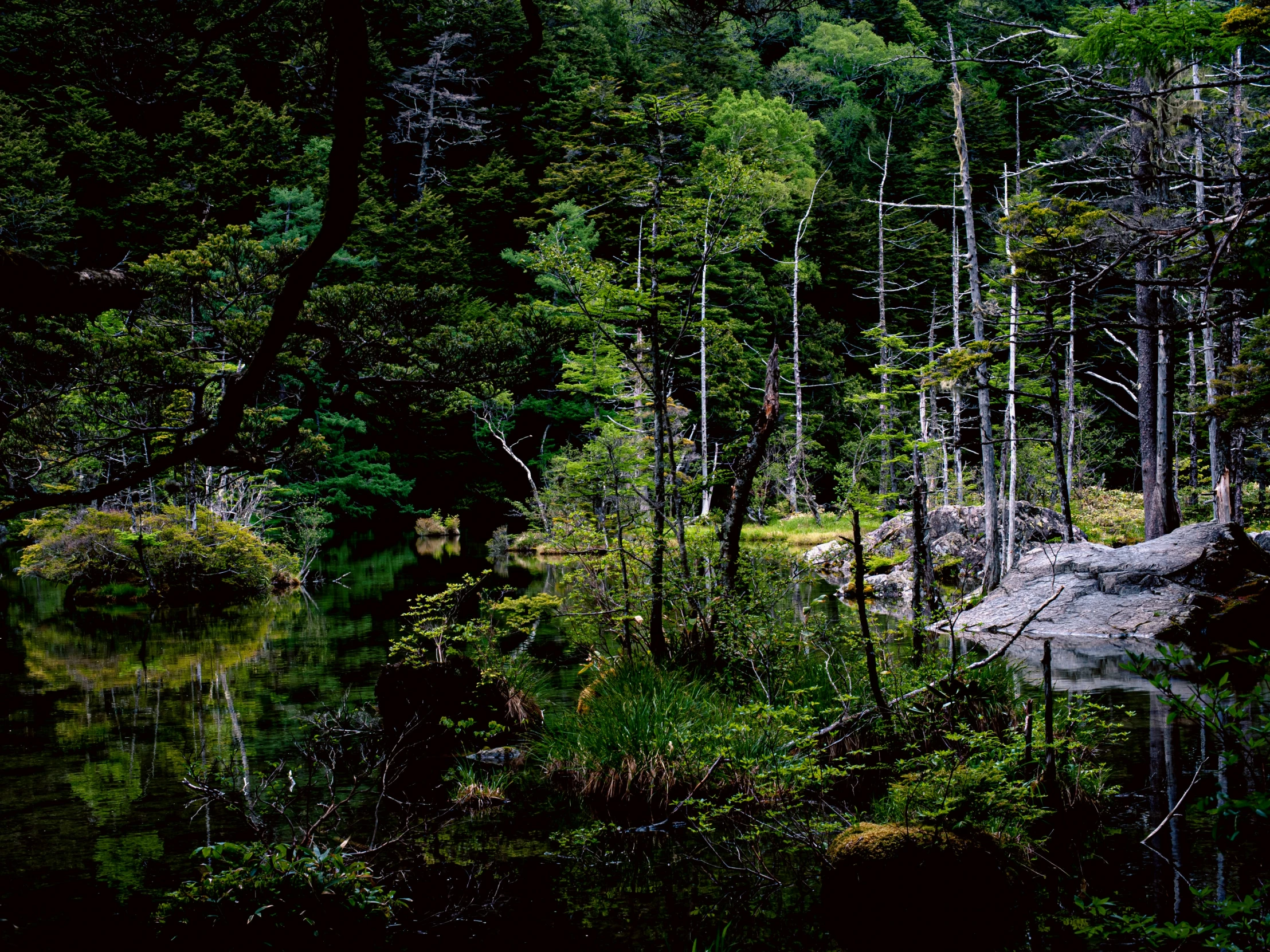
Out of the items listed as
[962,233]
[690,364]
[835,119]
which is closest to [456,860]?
[690,364]

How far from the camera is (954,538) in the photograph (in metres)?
20.4

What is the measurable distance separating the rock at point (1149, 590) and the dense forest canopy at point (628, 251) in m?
1.53

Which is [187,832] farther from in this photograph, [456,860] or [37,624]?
[37,624]

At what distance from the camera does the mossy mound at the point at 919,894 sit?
4.78 metres

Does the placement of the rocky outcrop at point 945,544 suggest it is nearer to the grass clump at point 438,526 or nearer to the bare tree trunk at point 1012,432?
the bare tree trunk at point 1012,432

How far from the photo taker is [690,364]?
31.2 metres

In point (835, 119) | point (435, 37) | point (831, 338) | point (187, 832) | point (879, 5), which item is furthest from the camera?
point (879, 5)

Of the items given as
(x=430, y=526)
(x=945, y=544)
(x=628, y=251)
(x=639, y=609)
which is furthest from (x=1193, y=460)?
(x=430, y=526)

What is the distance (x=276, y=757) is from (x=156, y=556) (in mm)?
13301

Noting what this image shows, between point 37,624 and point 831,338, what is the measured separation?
2926 cm

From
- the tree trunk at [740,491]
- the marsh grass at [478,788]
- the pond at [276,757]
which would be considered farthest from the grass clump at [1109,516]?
the marsh grass at [478,788]

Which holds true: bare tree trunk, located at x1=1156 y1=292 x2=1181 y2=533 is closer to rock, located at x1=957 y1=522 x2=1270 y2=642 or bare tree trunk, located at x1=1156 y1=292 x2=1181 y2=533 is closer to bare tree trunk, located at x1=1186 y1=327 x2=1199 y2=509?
rock, located at x1=957 y1=522 x2=1270 y2=642

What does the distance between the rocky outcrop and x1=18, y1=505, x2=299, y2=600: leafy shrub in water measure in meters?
12.4

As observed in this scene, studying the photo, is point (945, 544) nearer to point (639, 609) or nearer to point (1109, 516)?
point (1109, 516)
